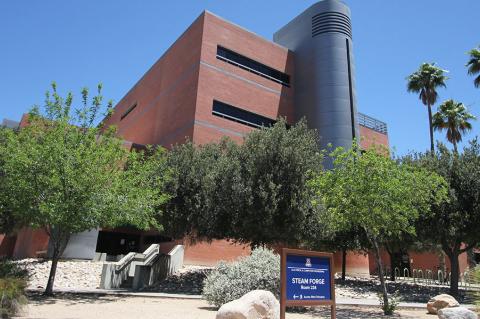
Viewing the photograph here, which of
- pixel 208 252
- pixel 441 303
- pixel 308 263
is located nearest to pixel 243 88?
pixel 208 252

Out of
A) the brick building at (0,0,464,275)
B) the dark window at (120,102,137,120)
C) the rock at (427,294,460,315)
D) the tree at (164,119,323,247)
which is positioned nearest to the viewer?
the rock at (427,294,460,315)

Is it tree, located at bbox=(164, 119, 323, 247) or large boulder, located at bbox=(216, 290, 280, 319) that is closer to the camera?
large boulder, located at bbox=(216, 290, 280, 319)

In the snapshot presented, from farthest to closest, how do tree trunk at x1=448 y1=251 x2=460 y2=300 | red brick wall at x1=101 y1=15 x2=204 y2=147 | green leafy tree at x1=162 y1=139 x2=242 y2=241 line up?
1. red brick wall at x1=101 y1=15 x2=204 y2=147
2. tree trunk at x1=448 y1=251 x2=460 y2=300
3. green leafy tree at x1=162 y1=139 x2=242 y2=241

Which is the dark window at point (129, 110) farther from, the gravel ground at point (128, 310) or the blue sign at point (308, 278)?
the blue sign at point (308, 278)

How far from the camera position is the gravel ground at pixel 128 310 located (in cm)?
991

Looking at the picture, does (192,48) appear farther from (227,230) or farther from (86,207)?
(86,207)

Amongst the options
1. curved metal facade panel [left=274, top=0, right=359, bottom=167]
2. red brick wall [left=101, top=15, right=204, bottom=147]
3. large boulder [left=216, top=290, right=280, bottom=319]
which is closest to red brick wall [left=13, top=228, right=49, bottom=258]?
red brick wall [left=101, top=15, right=204, bottom=147]

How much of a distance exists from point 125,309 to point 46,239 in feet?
68.2

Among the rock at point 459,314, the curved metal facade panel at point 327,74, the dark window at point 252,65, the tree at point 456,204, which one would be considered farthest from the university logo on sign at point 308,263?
the dark window at point 252,65

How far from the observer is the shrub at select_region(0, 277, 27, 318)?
29.5ft

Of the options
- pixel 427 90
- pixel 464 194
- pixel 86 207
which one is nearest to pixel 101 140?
pixel 86 207

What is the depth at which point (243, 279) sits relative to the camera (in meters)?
12.2

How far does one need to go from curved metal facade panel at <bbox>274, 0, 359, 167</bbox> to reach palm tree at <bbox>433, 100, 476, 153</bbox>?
8.06 meters

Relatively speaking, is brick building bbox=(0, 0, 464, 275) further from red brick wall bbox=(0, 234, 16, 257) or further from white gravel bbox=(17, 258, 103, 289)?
white gravel bbox=(17, 258, 103, 289)
